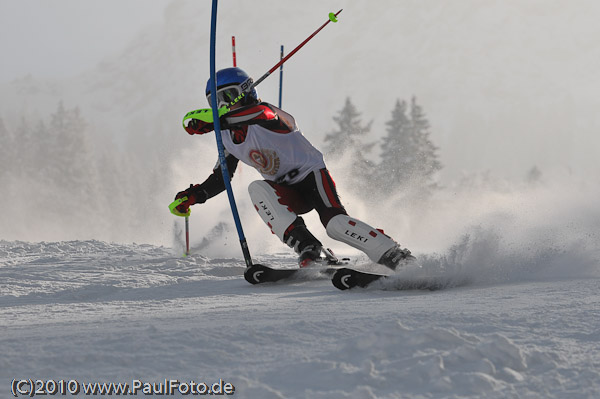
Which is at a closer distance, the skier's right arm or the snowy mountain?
the snowy mountain

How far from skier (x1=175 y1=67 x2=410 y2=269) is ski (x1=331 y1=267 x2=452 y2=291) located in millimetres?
753

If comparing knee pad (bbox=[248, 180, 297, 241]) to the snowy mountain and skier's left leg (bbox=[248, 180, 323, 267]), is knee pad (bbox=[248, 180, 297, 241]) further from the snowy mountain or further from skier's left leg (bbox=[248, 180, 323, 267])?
the snowy mountain

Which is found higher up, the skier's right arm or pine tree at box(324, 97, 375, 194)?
pine tree at box(324, 97, 375, 194)

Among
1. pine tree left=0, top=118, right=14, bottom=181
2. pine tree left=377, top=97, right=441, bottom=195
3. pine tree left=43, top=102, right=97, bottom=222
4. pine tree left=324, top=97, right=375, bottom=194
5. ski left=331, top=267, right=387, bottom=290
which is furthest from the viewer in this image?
pine tree left=0, top=118, right=14, bottom=181

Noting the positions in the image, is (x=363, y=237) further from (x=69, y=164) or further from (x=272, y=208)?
(x=69, y=164)

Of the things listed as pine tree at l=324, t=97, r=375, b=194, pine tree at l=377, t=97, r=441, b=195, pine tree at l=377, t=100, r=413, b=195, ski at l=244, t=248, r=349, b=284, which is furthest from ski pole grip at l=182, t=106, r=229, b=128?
pine tree at l=377, t=97, r=441, b=195

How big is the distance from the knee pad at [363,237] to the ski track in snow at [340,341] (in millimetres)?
587

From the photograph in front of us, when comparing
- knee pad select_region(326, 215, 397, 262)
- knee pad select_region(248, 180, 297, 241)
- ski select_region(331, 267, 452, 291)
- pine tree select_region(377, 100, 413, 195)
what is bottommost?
ski select_region(331, 267, 452, 291)

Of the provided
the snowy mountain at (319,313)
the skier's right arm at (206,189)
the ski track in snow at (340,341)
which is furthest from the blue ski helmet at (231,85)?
the ski track in snow at (340,341)

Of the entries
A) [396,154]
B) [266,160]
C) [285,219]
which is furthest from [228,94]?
[396,154]

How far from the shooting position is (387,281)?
3498 millimetres

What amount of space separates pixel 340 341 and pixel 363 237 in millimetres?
2204

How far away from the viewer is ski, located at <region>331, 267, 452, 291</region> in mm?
3475

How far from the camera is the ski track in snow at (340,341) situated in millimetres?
1614
